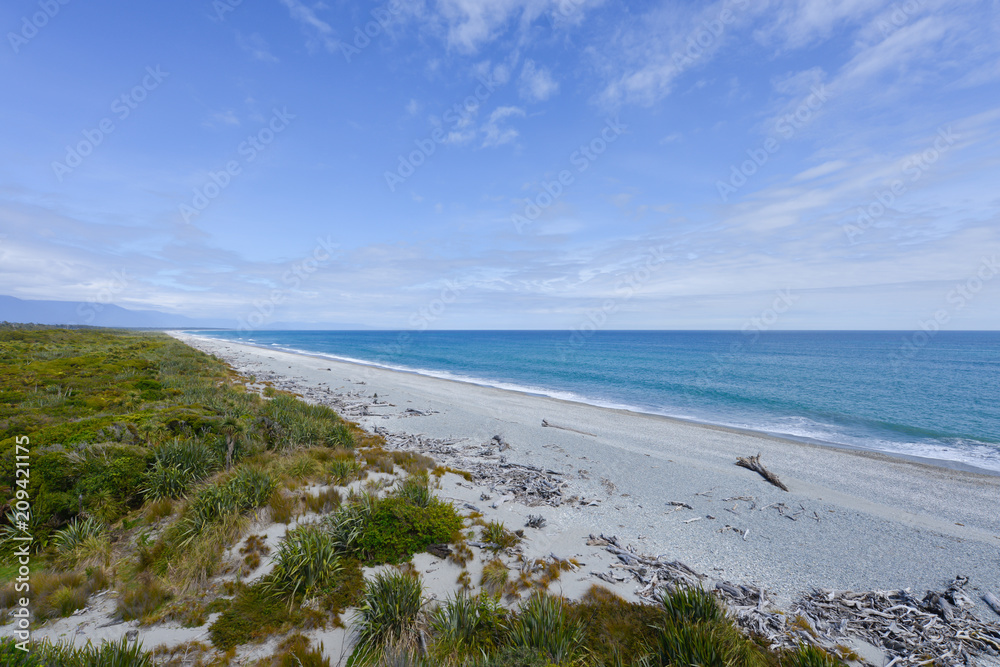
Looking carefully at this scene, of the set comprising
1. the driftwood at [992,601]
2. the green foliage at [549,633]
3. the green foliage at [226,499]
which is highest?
the green foliage at [226,499]

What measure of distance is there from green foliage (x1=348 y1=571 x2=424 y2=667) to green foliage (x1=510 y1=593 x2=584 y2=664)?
1595 millimetres

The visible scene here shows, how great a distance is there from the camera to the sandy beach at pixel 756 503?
874cm

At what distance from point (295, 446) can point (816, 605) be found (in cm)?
1424

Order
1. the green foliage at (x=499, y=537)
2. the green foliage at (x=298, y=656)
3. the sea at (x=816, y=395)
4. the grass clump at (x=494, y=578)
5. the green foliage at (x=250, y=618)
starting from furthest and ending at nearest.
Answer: the sea at (x=816, y=395)
the green foliage at (x=499, y=537)
the grass clump at (x=494, y=578)
the green foliage at (x=250, y=618)
the green foliage at (x=298, y=656)

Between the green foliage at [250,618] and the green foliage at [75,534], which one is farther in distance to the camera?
the green foliage at [75,534]

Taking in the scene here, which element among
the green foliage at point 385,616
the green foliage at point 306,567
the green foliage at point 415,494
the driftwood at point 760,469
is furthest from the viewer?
the driftwood at point 760,469

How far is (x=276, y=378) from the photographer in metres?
35.2

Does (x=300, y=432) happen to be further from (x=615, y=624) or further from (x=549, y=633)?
(x=615, y=624)

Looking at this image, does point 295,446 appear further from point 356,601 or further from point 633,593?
point 633,593

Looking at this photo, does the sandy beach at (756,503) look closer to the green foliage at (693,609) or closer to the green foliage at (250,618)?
the green foliage at (693,609)

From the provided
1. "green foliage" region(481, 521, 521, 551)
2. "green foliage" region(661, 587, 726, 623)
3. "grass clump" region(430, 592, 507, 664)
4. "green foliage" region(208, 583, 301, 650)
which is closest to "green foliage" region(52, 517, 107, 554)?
"green foliage" region(208, 583, 301, 650)

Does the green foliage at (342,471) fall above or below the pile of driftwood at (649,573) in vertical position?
above

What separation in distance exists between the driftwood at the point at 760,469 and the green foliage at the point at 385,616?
14061 millimetres

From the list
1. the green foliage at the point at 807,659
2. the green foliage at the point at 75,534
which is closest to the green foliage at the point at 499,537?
the green foliage at the point at 807,659
